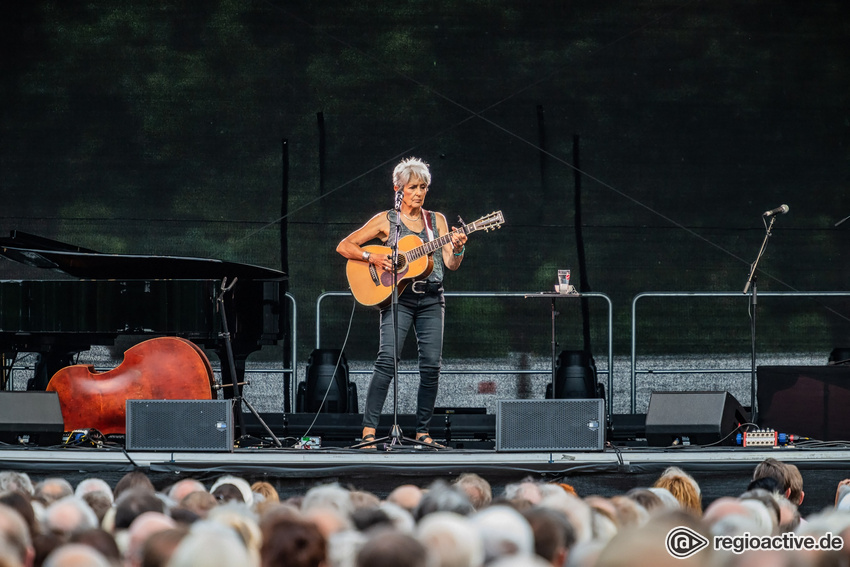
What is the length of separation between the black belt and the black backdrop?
3.31 metres

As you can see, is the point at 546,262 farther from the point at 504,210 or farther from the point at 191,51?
the point at 191,51

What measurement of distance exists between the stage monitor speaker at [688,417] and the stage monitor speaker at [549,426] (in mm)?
561

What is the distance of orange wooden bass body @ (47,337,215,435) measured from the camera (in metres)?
5.87

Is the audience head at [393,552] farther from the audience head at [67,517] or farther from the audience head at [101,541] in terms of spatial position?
the audience head at [67,517]

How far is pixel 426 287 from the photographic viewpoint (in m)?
5.71

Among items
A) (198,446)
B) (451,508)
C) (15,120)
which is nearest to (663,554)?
(451,508)

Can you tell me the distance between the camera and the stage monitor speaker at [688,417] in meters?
5.72

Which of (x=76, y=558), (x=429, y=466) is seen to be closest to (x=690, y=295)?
(x=429, y=466)

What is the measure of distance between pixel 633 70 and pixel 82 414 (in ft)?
19.0

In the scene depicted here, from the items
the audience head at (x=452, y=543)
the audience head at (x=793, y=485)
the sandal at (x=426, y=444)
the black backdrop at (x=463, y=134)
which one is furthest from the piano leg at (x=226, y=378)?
the audience head at (x=452, y=543)

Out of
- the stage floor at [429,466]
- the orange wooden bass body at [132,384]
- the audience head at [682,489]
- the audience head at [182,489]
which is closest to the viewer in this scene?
the audience head at [182,489]

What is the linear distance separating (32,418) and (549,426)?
293 centimetres

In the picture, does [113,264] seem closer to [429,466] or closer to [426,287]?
[426,287]

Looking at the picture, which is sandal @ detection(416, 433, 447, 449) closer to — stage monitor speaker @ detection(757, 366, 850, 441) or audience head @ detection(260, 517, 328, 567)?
stage monitor speaker @ detection(757, 366, 850, 441)
